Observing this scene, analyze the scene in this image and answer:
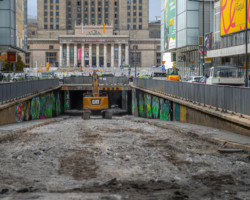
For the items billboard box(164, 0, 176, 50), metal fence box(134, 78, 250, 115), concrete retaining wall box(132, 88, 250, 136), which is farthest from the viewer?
billboard box(164, 0, 176, 50)

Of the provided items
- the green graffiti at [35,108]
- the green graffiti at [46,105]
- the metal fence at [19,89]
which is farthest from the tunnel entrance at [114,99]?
the green graffiti at [35,108]

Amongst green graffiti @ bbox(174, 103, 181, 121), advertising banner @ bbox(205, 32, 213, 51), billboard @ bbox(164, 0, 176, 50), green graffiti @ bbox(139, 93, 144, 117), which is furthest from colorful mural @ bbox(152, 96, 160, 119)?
billboard @ bbox(164, 0, 176, 50)

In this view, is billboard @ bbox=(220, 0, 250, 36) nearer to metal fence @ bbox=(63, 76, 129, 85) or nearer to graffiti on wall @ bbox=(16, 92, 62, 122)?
metal fence @ bbox=(63, 76, 129, 85)

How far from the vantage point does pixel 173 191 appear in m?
8.08

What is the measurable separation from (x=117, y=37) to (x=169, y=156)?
146 m

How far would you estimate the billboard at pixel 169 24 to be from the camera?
284 ft

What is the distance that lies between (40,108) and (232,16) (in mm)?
29207

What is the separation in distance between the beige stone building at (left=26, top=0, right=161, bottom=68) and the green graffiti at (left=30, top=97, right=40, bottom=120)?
11548 cm

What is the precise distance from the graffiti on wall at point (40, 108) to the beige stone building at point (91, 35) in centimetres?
10060

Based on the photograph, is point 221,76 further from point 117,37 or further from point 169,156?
point 117,37

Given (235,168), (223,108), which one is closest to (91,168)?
(235,168)

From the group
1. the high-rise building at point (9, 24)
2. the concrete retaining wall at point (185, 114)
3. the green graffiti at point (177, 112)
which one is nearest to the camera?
the concrete retaining wall at point (185, 114)

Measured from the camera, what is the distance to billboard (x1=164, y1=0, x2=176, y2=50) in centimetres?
8644

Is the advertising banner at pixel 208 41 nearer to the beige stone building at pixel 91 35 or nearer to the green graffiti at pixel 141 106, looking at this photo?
the green graffiti at pixel 141 106
